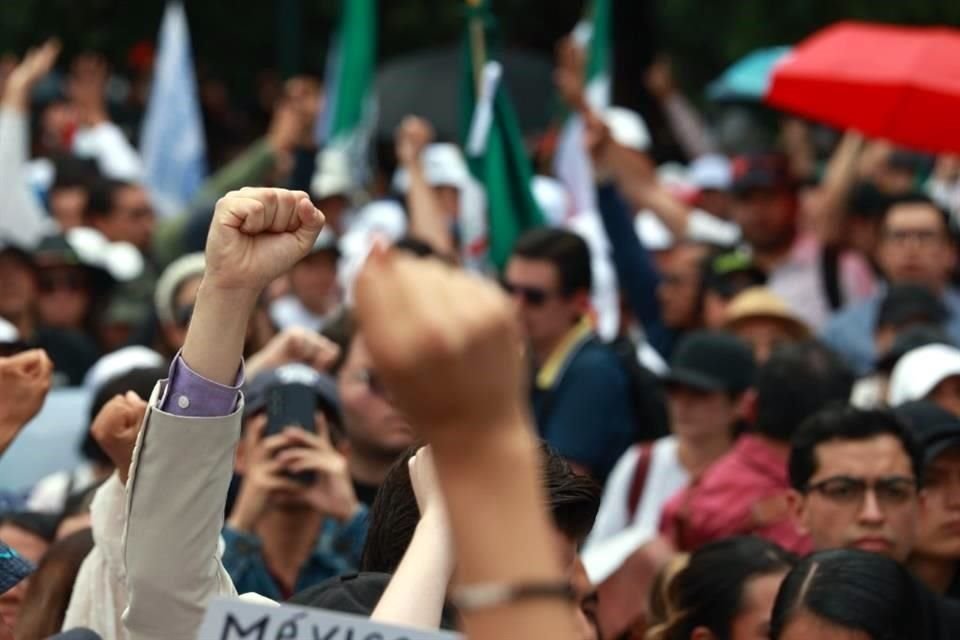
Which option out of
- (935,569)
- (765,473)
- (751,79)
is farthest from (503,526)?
(751,79)

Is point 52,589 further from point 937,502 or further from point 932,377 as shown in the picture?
point 932,377

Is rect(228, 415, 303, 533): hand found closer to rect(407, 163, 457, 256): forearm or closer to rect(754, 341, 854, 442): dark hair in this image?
rect(754, 341, 854, 442): dark hair

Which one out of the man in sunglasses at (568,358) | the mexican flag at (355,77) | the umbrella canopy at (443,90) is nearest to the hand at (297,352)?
the man in sunglasses at (568,358)

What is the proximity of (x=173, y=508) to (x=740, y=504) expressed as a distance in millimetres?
3458

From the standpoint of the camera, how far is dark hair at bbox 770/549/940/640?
4383 mm

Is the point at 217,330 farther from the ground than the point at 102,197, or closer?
farther from the ground

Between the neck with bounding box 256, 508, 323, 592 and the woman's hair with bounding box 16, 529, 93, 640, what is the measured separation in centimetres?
85

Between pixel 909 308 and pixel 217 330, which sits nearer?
pixel 217 330

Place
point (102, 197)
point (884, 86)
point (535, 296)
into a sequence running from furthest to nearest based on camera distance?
1. point (102, 197)
2. point (884, 86)
3. point (535, 296)

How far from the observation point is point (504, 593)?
7.39 feet

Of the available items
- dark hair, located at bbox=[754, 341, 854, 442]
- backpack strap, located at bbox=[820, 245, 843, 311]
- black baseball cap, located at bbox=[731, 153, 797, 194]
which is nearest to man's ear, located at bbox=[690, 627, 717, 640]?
dark hair, located at bbox=[754, 341, 854, 442]

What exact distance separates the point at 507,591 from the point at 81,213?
9959 millimetres

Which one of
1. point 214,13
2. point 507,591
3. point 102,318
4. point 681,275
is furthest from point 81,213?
point 507,591

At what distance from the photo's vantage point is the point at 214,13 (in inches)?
757
